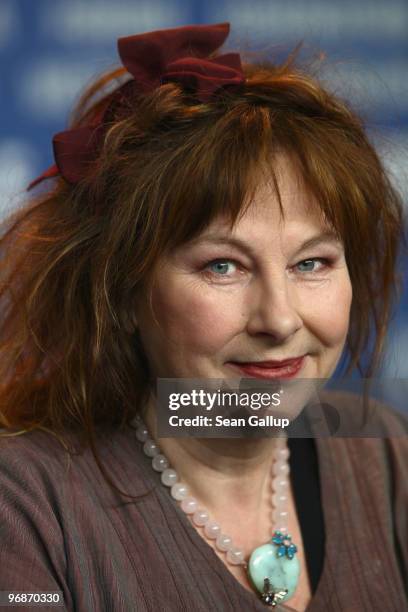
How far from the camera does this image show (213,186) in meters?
0.99

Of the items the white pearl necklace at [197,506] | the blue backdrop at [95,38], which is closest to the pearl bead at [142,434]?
the white pearl necklace at [197,506]

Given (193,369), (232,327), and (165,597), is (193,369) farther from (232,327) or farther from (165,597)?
(165,597)

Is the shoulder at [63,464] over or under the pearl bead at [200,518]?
over

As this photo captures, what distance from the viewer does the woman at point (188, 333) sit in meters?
1.00

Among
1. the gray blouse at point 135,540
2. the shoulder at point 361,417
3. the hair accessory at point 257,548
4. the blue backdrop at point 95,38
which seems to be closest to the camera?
the gray blouse at point 135,540

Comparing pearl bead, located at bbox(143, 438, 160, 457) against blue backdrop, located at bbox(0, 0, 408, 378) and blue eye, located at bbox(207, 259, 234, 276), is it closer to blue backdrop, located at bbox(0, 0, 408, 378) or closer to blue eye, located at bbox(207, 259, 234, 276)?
blue eye, located at bbox(207, 259, 234, 276)

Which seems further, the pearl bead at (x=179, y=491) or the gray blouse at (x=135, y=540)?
the pearl bead at (x=179, y=491)

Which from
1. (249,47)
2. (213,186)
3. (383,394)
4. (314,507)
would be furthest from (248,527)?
(249,47)

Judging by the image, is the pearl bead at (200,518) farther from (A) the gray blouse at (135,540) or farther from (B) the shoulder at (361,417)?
(B) the shoulder at (361,417)

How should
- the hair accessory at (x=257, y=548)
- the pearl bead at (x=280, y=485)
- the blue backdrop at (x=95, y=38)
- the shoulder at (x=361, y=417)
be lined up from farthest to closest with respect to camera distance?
the blue backdrop at (x=95, y=38) → the shoulder at (x=361, y=417) → the pearl bead at (x=280, y=485) → the hair accessory at (x=257, y=548)

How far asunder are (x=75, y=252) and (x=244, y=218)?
0.86 ft

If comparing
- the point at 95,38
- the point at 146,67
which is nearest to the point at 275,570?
the point at 146,67

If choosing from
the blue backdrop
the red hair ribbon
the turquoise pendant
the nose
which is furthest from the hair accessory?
the blue backdrop

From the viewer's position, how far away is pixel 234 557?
1.09 m
